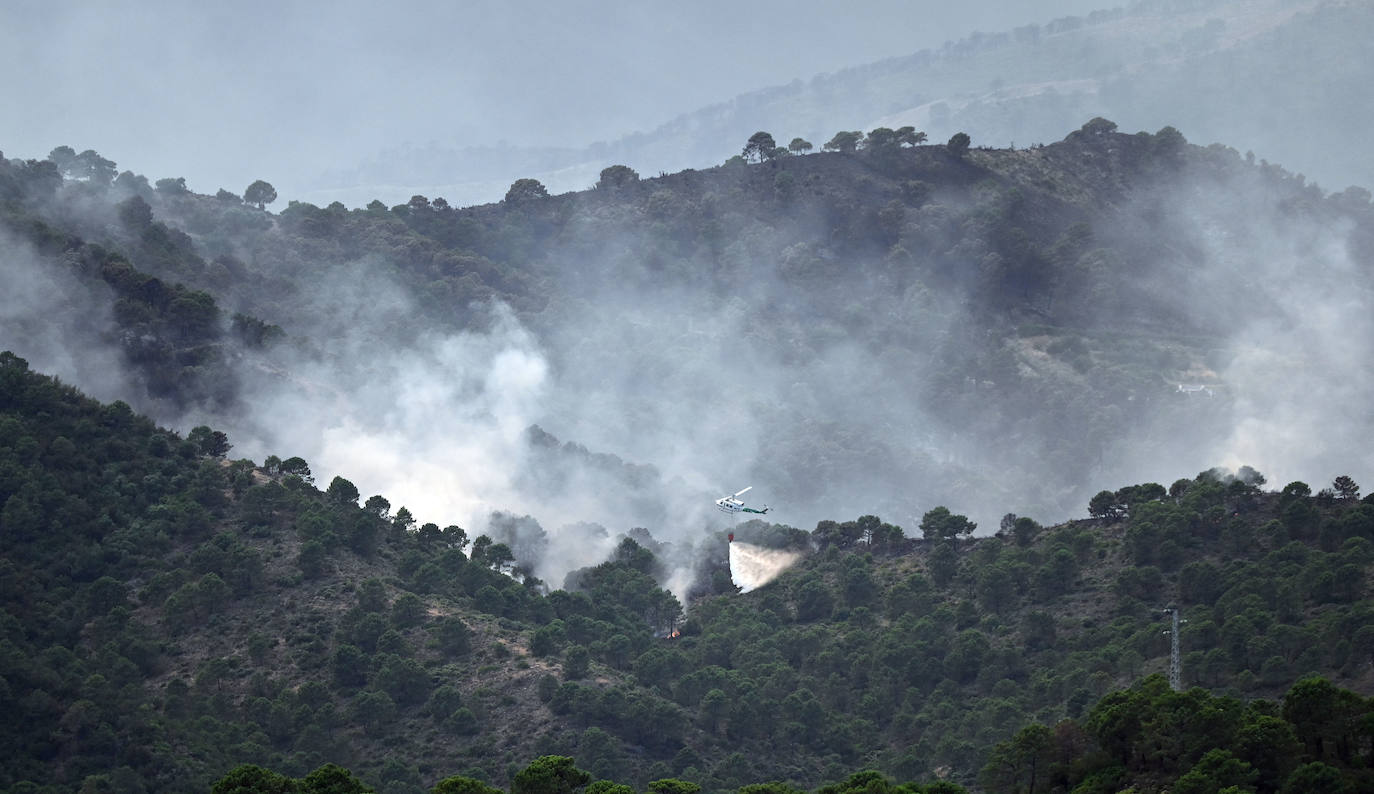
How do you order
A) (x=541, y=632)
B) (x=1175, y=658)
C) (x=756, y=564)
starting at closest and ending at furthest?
(x=1175, y=658) < (x=541, y=632) < (x=756, y=564)

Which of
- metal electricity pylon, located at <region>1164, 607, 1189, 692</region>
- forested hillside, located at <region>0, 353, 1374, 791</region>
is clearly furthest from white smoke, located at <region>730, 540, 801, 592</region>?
→ metal electricity pylon, located at <region>1164, 607, 1189, 692</region>

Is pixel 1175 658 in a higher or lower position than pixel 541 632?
higher

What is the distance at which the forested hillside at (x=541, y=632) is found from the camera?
105 meters

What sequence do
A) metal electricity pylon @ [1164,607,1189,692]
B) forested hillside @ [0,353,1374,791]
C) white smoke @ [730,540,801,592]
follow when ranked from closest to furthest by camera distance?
metal electricity pylon @ [1164,607,1189,692] < forested hillside @ [0,353,1374,791] < white smoke @ [730,540,801,592]

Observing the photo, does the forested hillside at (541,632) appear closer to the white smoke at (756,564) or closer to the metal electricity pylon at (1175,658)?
the metal electricity pylon at (1175,658)

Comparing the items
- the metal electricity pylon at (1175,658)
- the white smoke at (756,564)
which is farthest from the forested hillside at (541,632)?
the white smoke at (756,564)

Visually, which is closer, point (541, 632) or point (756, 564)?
Result: point (541, 632)

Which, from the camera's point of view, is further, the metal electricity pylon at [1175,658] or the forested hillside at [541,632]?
the forested hillside at [541,632]

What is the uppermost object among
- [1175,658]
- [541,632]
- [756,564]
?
[756,564]

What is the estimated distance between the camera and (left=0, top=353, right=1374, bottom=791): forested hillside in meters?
105

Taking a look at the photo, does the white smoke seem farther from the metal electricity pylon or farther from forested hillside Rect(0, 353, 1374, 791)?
the metal electricity pylon

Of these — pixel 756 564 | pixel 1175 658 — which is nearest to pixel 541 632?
pixel 756 564

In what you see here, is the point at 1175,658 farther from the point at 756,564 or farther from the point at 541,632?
the point at 756,564

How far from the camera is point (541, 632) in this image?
123312 millimetres
